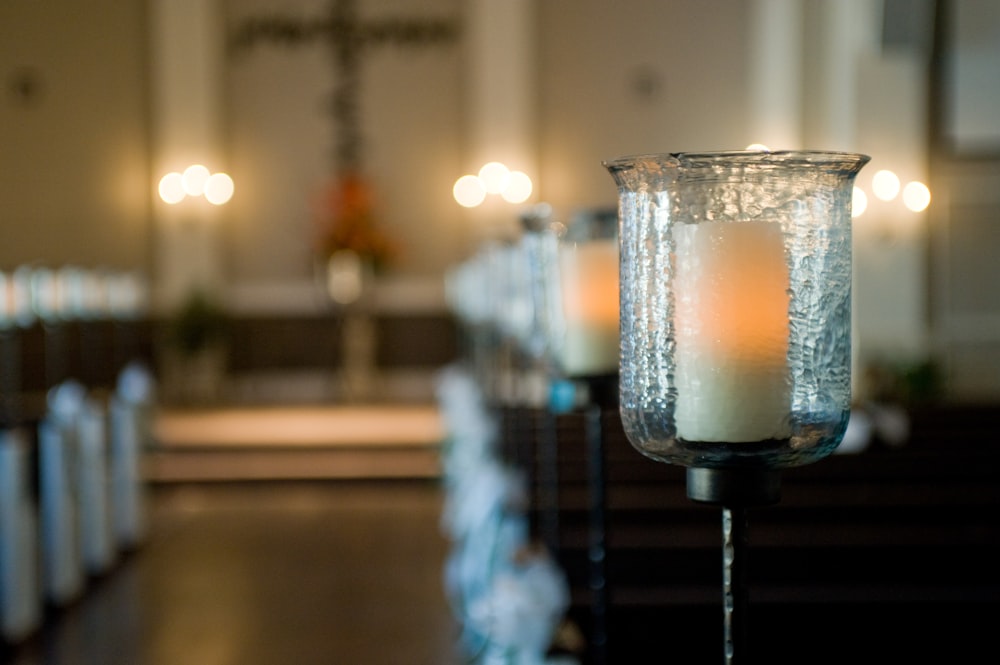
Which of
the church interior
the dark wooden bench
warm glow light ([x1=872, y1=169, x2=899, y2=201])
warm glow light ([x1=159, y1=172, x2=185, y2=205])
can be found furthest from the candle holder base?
warm glow light ([x1=159, y1=172, x2=185, y2=205])

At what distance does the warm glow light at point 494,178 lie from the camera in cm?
1063

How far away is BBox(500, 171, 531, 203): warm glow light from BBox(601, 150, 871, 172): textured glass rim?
9764 millimetres

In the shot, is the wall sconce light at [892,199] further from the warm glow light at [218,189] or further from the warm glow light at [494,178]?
the warm glow light at [218,189]

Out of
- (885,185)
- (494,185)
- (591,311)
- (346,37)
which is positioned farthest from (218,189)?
(591,311)

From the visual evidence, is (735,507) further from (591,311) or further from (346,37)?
(346,37)

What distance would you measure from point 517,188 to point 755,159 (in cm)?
986

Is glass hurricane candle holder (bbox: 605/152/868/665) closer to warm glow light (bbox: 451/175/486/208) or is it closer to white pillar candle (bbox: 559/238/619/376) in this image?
white pillar candle (bbox: 559/238/619/376)

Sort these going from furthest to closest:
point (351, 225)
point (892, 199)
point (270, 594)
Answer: point (351, 225) → point (892, 199) → point (270, 594)

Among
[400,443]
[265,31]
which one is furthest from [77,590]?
[265,31]

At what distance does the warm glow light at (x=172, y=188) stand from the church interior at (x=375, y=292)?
0.05 m

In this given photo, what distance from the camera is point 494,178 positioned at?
10.6 m

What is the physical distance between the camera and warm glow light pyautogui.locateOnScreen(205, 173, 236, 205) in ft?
34.5

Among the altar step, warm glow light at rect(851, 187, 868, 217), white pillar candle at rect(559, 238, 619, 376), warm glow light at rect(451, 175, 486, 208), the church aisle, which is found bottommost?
the church aisle

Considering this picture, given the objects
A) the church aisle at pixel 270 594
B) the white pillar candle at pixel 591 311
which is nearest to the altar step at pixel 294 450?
the church aisle at pixel 270 594
